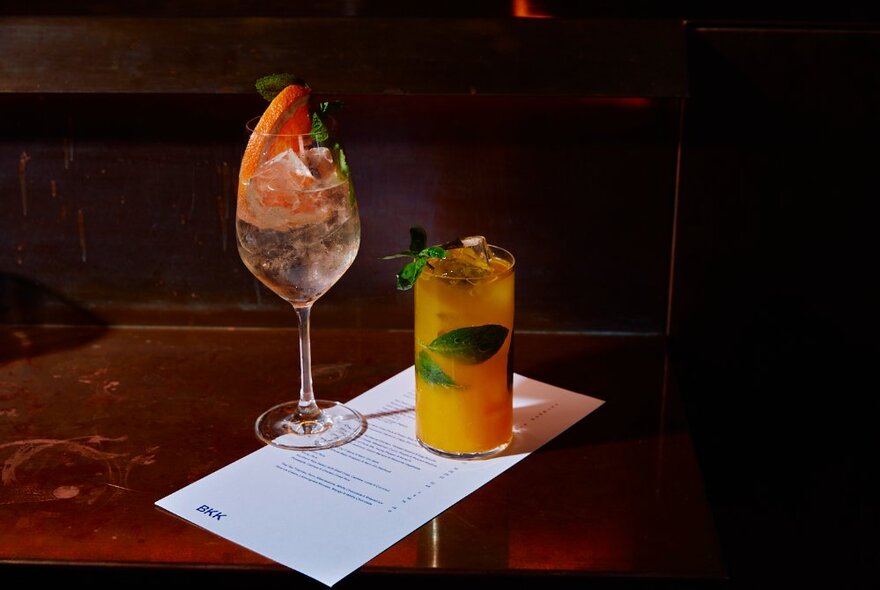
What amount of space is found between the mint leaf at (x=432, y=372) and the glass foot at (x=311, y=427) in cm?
13

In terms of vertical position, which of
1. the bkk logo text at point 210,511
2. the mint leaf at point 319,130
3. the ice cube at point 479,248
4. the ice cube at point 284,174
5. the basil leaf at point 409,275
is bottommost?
the bkk logo text at point 210,511

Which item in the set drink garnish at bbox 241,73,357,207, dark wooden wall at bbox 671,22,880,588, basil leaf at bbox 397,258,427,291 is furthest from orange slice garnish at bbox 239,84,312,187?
dark wooden wall at bbox 671,22,880,588

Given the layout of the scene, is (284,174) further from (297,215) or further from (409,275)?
(409,275)

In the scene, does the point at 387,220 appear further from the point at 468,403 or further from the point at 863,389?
the point at 863,389

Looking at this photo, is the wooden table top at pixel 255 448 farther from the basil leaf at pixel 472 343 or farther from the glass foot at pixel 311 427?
the basil leaf at pixel 472 343

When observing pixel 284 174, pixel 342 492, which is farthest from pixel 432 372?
pixel 284 174

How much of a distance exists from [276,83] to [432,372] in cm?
35

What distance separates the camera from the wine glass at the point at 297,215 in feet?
3.54

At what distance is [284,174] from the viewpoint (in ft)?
3.54

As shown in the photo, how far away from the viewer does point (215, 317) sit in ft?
5.14

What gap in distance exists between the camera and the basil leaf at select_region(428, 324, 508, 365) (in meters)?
1.07

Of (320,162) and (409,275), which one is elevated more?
(320,162)

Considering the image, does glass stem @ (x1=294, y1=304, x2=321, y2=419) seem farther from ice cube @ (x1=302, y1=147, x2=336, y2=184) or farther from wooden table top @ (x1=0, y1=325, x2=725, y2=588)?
ice cube @ (x1=302, y1=147, x2=336, y2=184)

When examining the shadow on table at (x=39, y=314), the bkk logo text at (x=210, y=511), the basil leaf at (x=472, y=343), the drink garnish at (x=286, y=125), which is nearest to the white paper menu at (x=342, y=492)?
the bkk logo text at (x=210, y=511)
